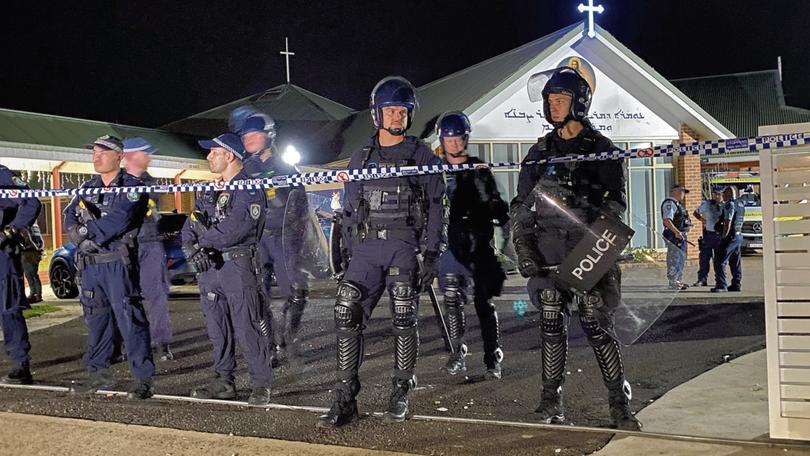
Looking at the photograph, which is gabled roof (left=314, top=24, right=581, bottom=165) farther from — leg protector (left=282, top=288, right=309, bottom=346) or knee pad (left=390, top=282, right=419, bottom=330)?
knee pad (left=390, top=282, right=419, bottom=330)

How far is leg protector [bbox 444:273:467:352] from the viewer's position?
6.29 metres

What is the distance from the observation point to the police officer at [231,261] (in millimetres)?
5246

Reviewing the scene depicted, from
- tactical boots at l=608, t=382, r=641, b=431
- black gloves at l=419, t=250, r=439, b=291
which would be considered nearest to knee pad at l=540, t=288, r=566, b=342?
tactical boots at l=608, t=382, r=641, b=431

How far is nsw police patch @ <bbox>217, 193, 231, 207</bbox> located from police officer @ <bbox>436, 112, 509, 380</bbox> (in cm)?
183

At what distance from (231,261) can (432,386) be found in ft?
6.07

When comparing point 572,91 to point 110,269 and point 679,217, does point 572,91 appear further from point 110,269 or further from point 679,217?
point 679,217

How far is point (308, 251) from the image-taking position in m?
5.69

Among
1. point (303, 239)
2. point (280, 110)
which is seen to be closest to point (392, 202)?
point (303, 239)

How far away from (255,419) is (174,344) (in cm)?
397

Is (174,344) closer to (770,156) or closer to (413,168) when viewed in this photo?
(413,168)

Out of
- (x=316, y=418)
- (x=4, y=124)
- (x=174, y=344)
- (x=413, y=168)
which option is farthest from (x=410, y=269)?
(x=4, y=124)

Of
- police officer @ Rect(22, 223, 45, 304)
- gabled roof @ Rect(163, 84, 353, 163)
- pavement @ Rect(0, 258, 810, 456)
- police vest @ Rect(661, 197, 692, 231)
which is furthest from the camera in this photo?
gabled roof @ Rect(163, 84, 353, 163)

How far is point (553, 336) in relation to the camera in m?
4.57

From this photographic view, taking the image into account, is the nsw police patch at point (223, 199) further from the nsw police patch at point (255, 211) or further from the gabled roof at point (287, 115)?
the gabled roof at point (287, 115)
